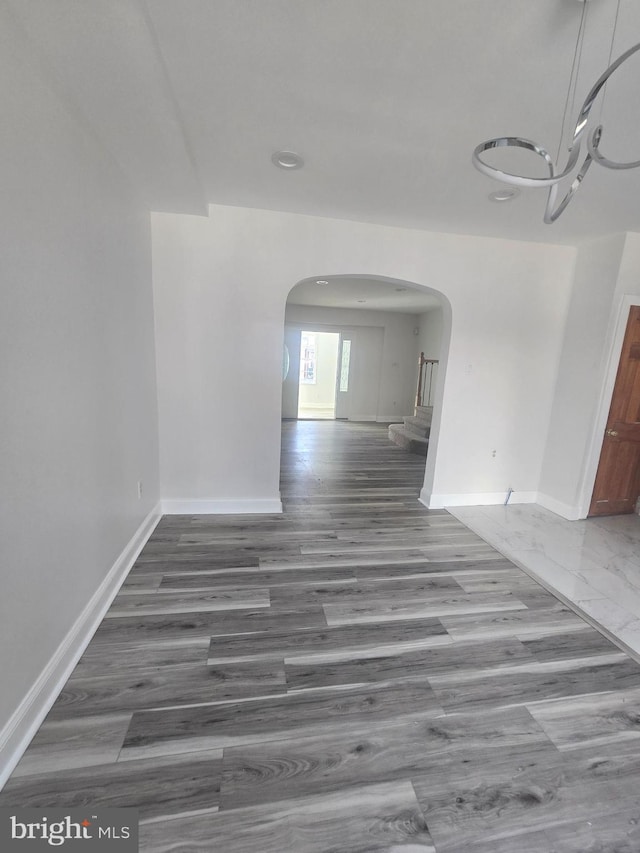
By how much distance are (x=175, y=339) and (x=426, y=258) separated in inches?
90.7

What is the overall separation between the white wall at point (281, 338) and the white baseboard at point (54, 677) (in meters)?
1.22

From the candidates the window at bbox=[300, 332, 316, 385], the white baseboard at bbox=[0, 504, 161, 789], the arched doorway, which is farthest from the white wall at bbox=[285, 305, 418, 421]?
the white baseboard at bbox=[0, 504, 161, 789]

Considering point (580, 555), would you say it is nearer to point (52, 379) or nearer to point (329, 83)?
point (329, 83)

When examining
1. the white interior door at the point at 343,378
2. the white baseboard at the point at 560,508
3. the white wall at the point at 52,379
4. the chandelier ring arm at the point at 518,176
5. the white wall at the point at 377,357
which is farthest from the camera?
the white interior door at the point at 343,378

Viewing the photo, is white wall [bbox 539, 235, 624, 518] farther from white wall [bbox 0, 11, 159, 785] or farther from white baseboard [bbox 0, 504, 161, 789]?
white baseboard [bbox 0, 504, 161, 789]

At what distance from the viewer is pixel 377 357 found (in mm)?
8789

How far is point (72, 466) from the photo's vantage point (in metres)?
1.70

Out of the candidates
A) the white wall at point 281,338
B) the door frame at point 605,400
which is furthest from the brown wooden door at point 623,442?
the white wall at point 281,338

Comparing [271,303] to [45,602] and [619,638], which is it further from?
[619,638]

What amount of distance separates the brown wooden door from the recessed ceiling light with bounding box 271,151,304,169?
3.14m

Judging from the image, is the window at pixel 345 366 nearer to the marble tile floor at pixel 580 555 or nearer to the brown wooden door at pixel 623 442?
the marble tile floor at pixel 580 555

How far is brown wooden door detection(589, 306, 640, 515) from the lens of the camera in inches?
133

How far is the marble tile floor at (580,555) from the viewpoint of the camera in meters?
→ 2.28

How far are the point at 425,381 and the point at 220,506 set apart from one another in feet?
18.3
